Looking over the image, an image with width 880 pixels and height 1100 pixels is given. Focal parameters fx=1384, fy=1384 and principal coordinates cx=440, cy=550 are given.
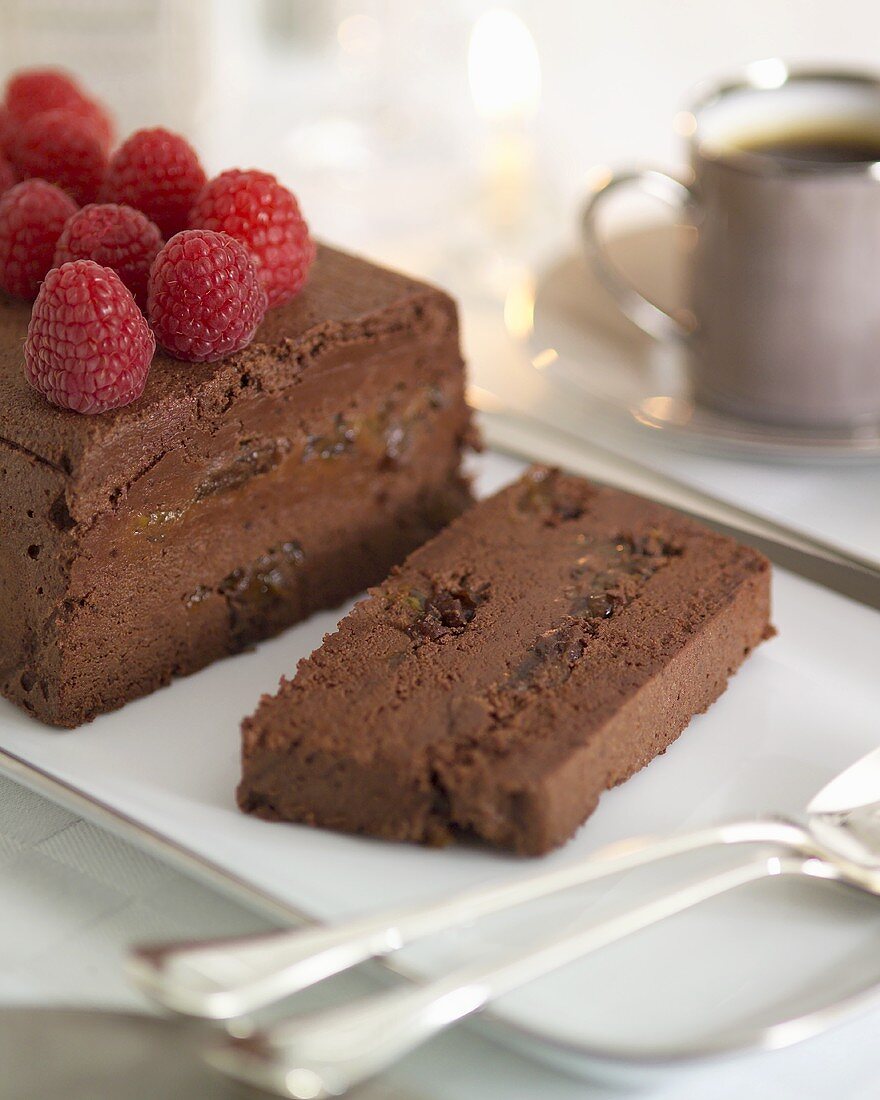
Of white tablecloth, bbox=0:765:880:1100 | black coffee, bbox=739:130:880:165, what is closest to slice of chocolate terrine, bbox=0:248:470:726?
white tablecloth, bbox=0:765:880:1100

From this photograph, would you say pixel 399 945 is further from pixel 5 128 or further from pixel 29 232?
pixel 5 128

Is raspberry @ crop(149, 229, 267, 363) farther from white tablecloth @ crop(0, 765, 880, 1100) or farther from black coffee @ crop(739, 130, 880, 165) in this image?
black coffee @ crop(739, 130, 880, 165)

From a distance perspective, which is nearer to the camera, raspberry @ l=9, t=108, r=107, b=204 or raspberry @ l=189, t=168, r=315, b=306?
raspberry @ l=189, t=168, r=315, b=306

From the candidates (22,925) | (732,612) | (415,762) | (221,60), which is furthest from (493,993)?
(221,60)

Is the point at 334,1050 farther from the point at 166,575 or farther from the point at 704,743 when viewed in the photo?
the point at 166,575

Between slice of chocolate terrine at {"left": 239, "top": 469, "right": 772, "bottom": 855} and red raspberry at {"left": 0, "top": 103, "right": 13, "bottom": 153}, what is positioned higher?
red raspberry at {"left": 0, "top": 103, "right": 13, "bottom": 153}

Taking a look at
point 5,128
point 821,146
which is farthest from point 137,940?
point 821,146

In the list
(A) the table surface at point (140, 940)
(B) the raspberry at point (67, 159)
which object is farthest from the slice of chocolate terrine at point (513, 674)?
(B) the raspberry at point (67, 159)
